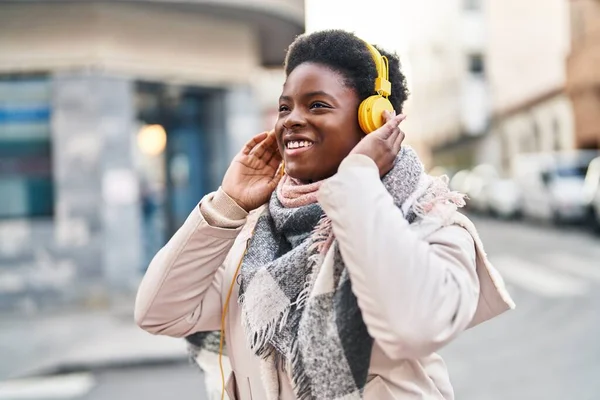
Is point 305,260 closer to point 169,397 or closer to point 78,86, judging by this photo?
point 169,397

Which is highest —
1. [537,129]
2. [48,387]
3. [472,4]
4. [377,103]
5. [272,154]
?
[472,4]

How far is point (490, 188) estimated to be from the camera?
28.1m

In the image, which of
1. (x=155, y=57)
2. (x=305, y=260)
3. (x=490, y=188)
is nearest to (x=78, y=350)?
→ (x=155, y=57)

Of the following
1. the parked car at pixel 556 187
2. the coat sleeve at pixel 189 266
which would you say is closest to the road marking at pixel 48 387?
the coat sleeve at pixel 189 266

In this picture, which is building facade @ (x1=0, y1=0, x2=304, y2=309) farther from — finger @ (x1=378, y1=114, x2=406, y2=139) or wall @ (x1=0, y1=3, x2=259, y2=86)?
finger @ (x1=378, y1=114, x2=406, y2=139)

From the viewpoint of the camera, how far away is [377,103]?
1.78 m

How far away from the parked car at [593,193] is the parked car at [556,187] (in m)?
0.21

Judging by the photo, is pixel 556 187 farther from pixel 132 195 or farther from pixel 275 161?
pixel 275 161

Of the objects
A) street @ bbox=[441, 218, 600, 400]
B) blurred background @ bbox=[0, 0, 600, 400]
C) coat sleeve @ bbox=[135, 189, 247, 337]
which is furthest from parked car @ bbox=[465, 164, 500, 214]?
coat sleeve @ bbox=[135, 189, 247, 337]

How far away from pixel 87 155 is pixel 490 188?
783 inches

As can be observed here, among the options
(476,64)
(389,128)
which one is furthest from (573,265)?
(476,64)

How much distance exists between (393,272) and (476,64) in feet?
137

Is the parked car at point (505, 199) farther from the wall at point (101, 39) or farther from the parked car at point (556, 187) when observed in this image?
the wall at point (101, 39)

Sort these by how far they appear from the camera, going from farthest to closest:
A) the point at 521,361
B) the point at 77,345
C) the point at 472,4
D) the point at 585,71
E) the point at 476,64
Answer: the point at 476,64 < the point at 472,4 < the point at 585,71 < the point at 77,345 < the point at 521,361
